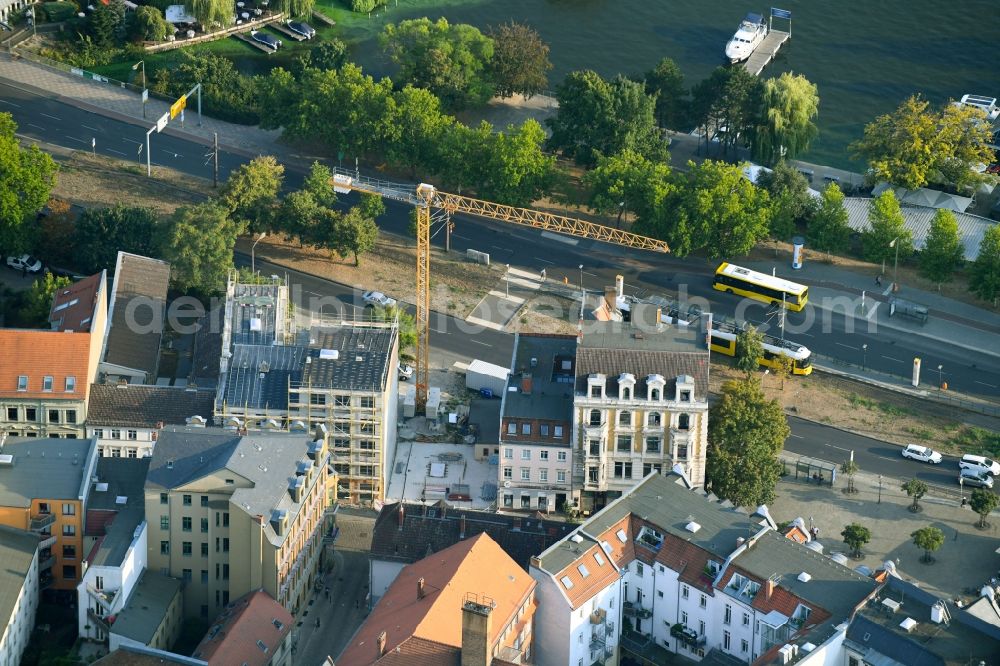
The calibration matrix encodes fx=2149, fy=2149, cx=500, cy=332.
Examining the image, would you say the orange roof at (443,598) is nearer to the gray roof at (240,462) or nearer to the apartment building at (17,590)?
the gray roof at (240,462)

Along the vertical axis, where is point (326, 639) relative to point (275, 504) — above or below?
below

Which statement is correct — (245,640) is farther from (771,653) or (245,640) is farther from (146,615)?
(771,653)

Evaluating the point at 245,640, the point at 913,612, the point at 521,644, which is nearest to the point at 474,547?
the point at 521,644

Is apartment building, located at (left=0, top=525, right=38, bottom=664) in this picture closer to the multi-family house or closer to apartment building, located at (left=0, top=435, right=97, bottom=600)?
apartment building, located at (left=0, top=435, right=97, bottom=600)

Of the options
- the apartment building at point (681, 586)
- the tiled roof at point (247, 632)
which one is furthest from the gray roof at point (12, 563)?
the apartment building at point (681, 586)

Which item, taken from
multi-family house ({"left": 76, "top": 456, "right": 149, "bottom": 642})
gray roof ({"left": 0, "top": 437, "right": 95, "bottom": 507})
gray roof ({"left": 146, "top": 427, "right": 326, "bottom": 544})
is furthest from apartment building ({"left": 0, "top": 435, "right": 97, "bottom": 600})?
gray roof ({"left": 146, "top": 427, "right": 326, "bottom": 544})

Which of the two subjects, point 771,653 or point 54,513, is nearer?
point 771,653
